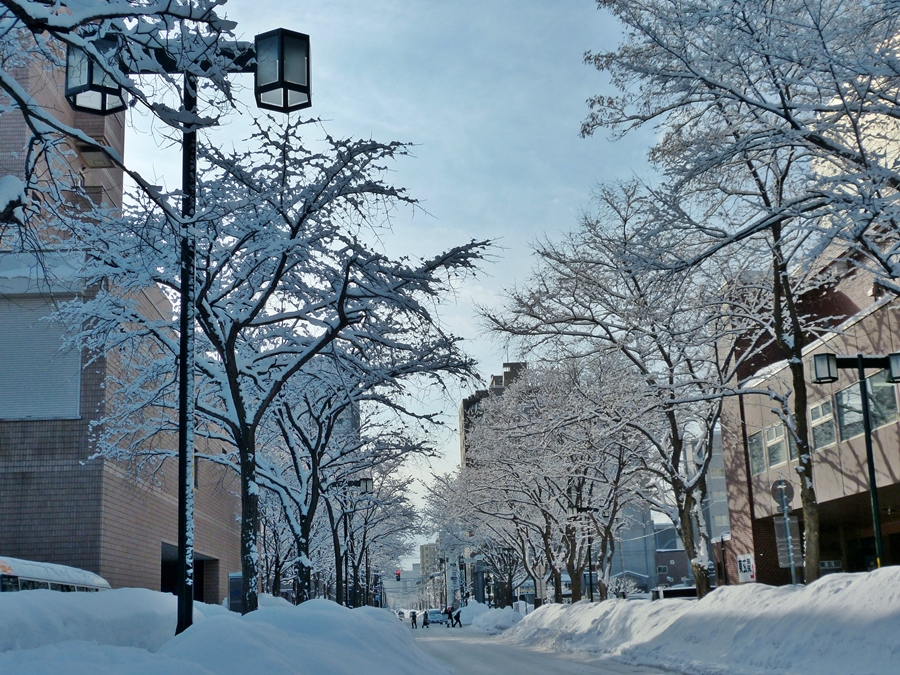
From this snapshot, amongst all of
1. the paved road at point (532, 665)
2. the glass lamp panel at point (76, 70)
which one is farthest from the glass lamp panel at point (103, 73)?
the paved road at point (532, 665)

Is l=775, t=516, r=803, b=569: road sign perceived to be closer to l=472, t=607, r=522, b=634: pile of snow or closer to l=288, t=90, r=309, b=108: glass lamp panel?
l=472, t=607, r=522, b=634: pile of snow

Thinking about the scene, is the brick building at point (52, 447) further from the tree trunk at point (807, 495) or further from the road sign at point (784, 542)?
the road sign at point (784, 542)

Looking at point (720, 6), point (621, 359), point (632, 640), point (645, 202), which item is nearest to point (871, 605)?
point (645, 202)

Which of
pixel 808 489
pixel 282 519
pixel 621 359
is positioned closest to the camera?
pixel 808 489

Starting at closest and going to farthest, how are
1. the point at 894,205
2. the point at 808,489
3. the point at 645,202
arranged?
the point at 894,205 → the point at 645,202 → the point at 808,489

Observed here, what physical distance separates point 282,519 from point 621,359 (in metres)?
32.9

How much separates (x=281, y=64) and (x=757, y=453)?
31979 mm

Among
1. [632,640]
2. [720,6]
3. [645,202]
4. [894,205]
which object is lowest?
[632,640]

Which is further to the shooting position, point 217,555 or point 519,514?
point 519,514

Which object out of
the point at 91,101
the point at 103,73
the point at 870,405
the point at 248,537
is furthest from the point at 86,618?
the point at 870,405

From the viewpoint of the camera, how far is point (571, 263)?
2198cm

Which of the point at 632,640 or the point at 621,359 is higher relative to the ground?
the point at 621,359

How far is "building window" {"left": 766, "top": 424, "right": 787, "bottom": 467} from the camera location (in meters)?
33.7

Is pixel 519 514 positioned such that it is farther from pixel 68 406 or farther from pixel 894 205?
pixel 894 205
